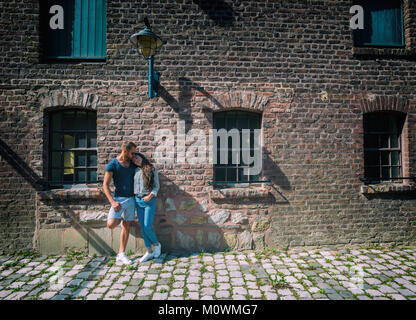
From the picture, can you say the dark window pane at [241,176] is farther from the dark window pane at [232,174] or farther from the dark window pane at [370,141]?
the dark window pane at [370,141]

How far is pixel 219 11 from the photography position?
14.6 ft

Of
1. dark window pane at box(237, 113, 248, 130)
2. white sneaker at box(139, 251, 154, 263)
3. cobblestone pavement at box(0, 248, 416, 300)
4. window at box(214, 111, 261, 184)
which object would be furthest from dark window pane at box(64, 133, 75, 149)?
dark window pane at box(237, 113, 248, 130)

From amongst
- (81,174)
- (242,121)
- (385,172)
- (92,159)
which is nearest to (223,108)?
(242,121)

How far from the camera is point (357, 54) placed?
15.1 feet

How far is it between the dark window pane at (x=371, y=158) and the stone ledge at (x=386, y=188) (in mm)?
479

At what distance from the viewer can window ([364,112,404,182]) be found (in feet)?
15.7

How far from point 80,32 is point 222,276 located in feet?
17.2

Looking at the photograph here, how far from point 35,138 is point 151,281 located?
3400 millimetres

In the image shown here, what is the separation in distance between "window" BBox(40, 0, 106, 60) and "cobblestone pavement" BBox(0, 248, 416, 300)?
12.9 feet

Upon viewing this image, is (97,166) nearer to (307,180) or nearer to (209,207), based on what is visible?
(209,207)

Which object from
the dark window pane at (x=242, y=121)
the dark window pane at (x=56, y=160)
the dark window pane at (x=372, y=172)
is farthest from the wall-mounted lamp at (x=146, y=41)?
the dark window pane at (x=372, y=172)

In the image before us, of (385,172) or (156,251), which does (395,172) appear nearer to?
(385,172)

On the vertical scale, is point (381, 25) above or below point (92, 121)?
above

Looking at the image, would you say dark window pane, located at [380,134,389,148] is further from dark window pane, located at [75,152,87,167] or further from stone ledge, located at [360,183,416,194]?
dark window pane, located at [75,152,87,167]
